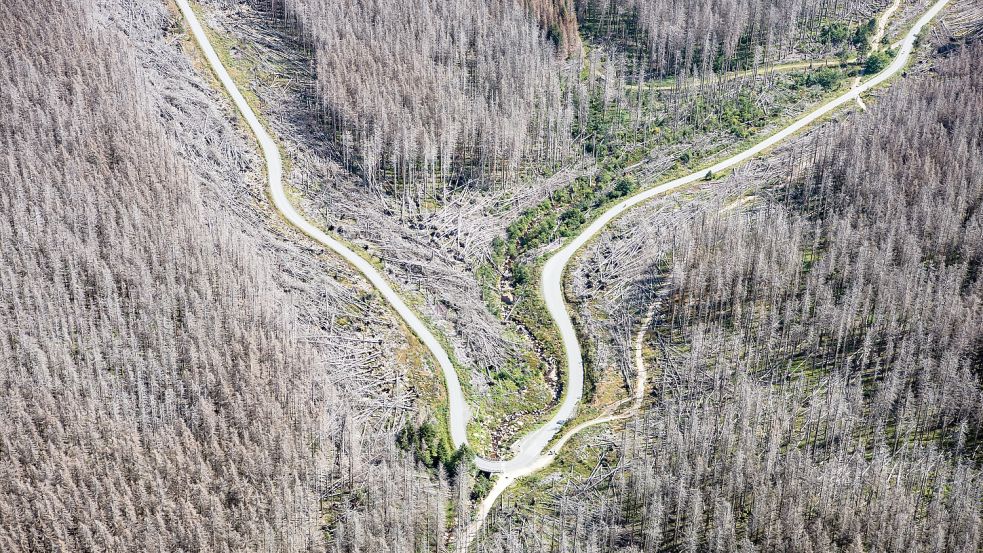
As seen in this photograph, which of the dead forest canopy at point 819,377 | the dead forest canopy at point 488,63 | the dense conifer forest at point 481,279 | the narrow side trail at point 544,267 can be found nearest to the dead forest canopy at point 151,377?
the dense conifer forest at point 481,279

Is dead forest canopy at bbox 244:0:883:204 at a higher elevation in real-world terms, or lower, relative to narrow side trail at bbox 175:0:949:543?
higher

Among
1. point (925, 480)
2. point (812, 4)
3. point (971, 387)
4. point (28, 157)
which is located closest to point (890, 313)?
point (971, 387)

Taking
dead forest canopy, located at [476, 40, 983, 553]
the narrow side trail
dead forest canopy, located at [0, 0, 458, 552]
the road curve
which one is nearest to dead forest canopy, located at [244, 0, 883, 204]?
the narrow side trail

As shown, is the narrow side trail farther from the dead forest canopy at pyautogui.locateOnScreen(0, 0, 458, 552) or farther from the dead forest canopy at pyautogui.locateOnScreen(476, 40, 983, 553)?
the dead forest canopy at pyautogui.locateOnScreen(0, 0, 458, 552)

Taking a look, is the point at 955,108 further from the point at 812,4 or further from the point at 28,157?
the point at 28,157

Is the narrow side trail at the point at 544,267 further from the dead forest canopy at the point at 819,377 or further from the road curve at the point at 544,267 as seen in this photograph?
the dead forest canopy at the point at 819,377

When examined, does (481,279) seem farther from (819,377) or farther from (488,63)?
(488,63)
